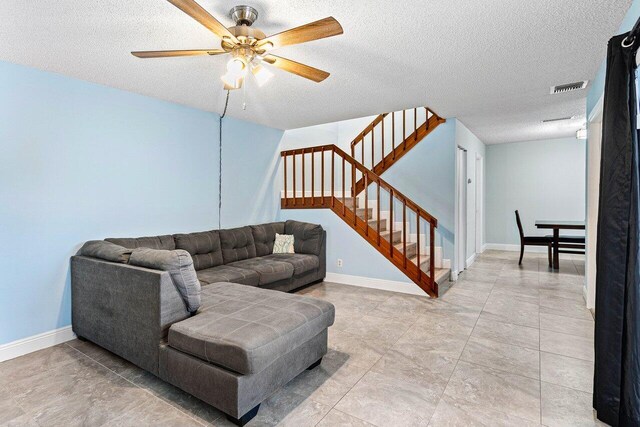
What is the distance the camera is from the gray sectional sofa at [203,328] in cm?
173

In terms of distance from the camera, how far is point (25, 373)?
7.59 ft

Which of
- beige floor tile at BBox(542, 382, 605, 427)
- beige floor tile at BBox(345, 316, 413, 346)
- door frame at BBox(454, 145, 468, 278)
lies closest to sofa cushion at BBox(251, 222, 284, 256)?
beige floor tile at BBox(345, 316, 413, 346)

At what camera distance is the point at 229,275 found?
3.32m

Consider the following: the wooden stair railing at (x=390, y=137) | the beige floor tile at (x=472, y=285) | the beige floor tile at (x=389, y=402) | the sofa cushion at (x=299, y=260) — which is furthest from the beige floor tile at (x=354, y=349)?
the wooden stair railing at (x=390, y=137)

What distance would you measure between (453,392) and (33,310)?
3303mm

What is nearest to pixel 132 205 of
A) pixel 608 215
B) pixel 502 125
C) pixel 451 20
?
pixel 451 20

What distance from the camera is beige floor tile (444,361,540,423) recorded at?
1.87 metres

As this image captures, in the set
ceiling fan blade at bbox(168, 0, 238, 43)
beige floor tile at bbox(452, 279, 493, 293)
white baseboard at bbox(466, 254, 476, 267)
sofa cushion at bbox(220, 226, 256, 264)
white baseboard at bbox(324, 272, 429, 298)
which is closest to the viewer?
ceiling fan blade at bbox(168, 0, 238, 43)

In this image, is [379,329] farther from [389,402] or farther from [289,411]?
[289,411]

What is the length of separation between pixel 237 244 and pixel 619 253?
359 cm

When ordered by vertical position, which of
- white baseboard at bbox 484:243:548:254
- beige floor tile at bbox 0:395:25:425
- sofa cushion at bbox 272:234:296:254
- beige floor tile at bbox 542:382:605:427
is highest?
sofa cushion at bbox 272:234:296:254

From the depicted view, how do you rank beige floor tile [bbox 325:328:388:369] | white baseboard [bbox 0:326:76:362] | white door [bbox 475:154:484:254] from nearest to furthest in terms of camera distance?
beige floor tile [bbox 325:328:388:369] → white baseboard [bbox 0:326:76:362] → white door [bbox 475:154:484:254]

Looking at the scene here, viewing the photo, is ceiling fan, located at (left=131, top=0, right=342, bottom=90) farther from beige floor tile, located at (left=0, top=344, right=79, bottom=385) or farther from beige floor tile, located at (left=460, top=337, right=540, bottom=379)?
beige floor tile, located at (left=460, top=337, right=540, bottom=379)

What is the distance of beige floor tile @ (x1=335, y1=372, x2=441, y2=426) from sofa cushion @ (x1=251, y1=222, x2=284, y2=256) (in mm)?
2620
